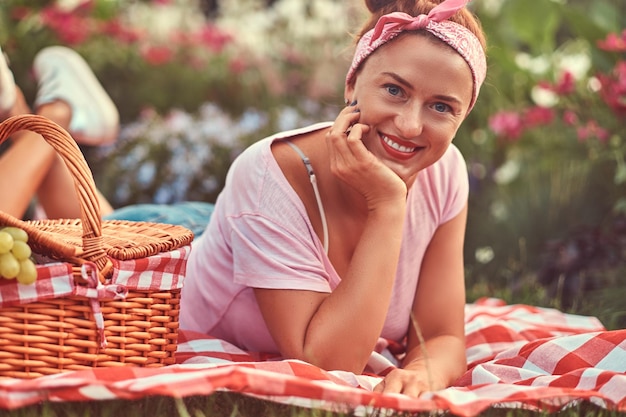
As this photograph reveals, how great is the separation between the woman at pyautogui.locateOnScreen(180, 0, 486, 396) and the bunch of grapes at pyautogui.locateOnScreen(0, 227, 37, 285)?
66cm

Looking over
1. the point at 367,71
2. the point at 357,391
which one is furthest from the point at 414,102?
the point at 357,391

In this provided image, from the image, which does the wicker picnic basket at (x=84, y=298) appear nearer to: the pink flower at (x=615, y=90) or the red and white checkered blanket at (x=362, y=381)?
the red and white checkered blanket at (x=362, y=381)

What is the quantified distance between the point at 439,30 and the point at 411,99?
7.6 inches

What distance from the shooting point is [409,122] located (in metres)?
2.20

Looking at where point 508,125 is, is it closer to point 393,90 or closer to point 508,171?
point 508,171

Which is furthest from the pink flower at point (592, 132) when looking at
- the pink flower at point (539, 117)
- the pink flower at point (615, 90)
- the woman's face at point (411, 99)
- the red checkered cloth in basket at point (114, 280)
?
the red checkered cloth in basket at point (114, 280)

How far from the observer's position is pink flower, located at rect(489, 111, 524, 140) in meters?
4.63

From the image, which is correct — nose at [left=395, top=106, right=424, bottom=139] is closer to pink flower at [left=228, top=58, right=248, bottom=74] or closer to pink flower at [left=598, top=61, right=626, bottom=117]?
pink flower at [left=598, top=61, right=626, bottom=117]

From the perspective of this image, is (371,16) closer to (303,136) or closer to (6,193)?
(303,136)

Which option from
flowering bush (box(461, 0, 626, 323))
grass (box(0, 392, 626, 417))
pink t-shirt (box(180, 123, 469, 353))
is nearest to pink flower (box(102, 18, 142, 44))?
flowering bush (box(461, 0, 626, 323))

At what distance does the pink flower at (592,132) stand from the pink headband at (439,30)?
6.31 feet

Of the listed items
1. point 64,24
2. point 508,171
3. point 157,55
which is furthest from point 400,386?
point 157,55

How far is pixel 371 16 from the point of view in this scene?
8.09 feet

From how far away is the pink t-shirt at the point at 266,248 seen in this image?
2.32m
